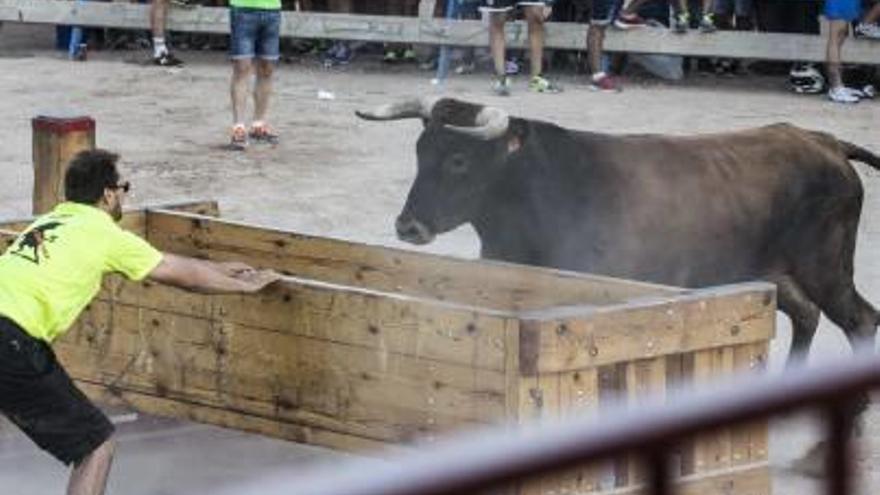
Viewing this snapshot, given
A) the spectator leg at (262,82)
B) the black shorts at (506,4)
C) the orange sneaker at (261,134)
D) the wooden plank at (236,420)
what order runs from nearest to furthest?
1. the wooden plank at (236,420)
2. the spectator leg at (262,82)
3. the orange sneaker at (261,134)
4. the black shorts at (506,4)

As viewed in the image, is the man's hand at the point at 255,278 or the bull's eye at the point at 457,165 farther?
the bull's eye at the point at 457,165

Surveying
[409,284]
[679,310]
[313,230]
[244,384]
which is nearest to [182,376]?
→ [244,384]

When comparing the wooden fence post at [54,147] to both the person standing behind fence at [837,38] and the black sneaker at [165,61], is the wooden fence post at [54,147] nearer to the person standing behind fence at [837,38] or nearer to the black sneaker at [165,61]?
the person standing behind fence at [837,38]

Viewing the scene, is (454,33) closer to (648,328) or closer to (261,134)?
(261,134)

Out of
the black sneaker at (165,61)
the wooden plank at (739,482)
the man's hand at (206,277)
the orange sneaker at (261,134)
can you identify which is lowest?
the black sneaker at (165,61)

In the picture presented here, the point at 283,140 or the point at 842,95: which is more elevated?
the point at 842,95

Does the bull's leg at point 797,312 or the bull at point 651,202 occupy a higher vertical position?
the bull at point 651,202

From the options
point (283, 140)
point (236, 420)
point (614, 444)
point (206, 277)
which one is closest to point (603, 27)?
point (283, 140)

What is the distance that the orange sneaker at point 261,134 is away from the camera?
15.2 m

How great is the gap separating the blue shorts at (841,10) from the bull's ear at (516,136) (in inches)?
398

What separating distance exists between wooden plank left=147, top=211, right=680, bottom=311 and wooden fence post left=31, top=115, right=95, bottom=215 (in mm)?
895

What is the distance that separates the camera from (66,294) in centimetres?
647

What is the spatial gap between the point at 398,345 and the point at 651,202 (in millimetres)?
1797

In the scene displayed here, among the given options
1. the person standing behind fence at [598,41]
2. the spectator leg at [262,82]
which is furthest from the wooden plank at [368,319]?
the person standing behind fence at [598,41]
